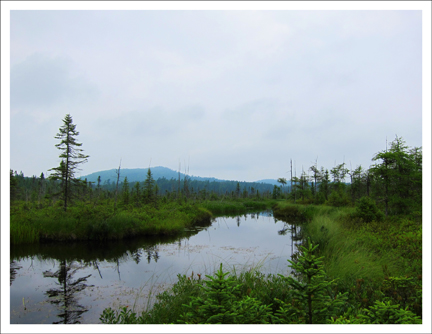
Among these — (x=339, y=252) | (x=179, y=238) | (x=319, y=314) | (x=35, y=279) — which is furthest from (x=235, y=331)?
(x=179, y=238)

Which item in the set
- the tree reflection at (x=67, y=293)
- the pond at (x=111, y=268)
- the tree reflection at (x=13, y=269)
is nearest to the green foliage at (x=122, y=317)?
the pond at (x=111, y=268)

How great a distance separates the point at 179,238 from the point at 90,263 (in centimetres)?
616

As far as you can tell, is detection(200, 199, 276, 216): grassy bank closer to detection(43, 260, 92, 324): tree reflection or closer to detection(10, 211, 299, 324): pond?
detection(10, 211, 299, 324): pond

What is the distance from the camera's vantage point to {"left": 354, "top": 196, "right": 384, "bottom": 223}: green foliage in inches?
506

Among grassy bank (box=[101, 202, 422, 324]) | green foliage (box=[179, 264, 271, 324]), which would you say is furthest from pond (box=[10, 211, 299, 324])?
green foliage (box=[179, 264, 271, 324])

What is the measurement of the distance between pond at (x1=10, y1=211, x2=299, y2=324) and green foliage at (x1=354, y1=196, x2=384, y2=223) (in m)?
3.85

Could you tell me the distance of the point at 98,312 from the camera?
224 inches

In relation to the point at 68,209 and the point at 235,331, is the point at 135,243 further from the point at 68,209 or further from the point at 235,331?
the point at 235,331

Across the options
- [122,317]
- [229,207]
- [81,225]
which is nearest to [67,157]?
[81,225]

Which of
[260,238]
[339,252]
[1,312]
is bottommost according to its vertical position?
[260,238]

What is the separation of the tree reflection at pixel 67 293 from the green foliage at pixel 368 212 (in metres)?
13.2

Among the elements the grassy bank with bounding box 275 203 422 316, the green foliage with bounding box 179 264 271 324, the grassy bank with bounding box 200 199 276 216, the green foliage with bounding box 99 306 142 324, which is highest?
the green foliage with bounding box 179 264 271 324

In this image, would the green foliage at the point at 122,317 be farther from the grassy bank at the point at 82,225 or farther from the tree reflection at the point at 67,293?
the grassy bank at the point at 82,225

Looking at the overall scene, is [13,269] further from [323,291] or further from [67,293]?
[323,291]
